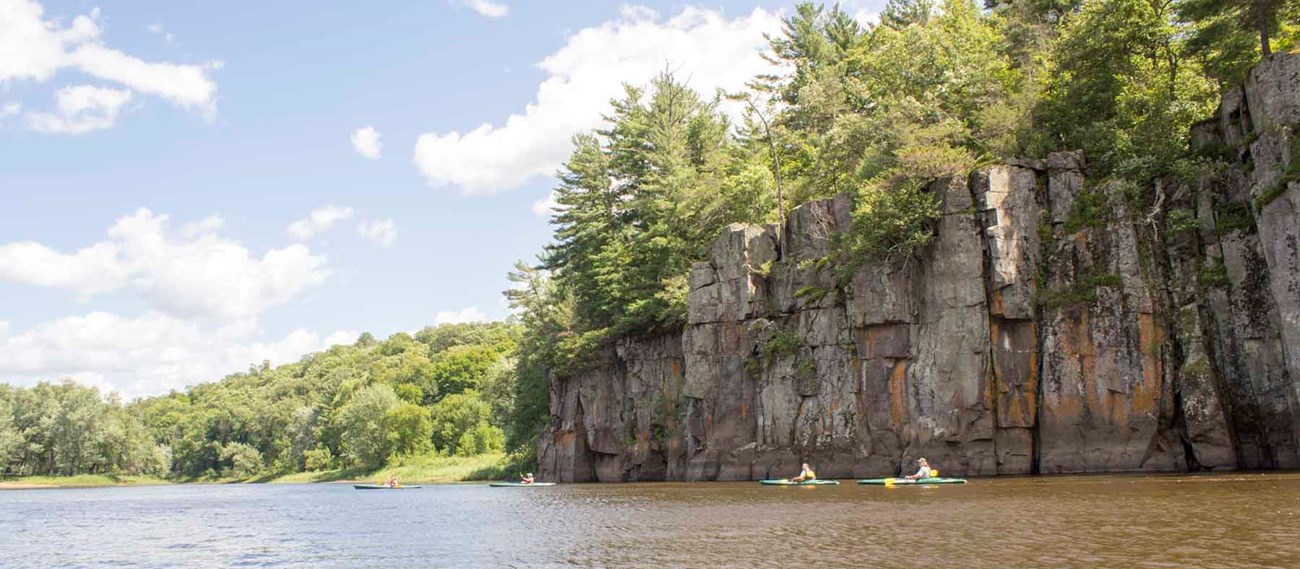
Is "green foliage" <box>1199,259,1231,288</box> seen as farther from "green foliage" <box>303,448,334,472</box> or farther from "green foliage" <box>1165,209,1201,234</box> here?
"green foliage" <box>303,448,334,472</box>

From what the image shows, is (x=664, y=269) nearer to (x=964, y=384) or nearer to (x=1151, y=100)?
(x=964, y=384)

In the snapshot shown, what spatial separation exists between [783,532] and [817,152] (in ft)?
103

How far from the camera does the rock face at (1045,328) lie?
103 feet

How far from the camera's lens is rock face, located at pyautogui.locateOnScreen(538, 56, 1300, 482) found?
3138cm

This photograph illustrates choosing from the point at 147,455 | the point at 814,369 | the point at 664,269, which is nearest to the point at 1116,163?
the point at 814,369

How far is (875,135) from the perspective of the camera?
147ft

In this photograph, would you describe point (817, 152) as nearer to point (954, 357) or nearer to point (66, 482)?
point (954, 357)

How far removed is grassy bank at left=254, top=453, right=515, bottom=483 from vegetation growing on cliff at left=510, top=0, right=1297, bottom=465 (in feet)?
30.3

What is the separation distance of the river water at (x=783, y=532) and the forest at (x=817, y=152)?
13478 mm

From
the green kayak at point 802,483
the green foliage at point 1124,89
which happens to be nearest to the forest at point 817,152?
the green foliage at point 1124,89

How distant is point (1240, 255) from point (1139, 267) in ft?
10.2

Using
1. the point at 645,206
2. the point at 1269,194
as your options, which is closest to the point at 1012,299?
the point at 1269,194

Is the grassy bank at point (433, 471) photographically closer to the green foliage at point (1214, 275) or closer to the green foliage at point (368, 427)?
the green foliage at point (368, 427)

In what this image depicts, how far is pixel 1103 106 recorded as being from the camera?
3803cm
